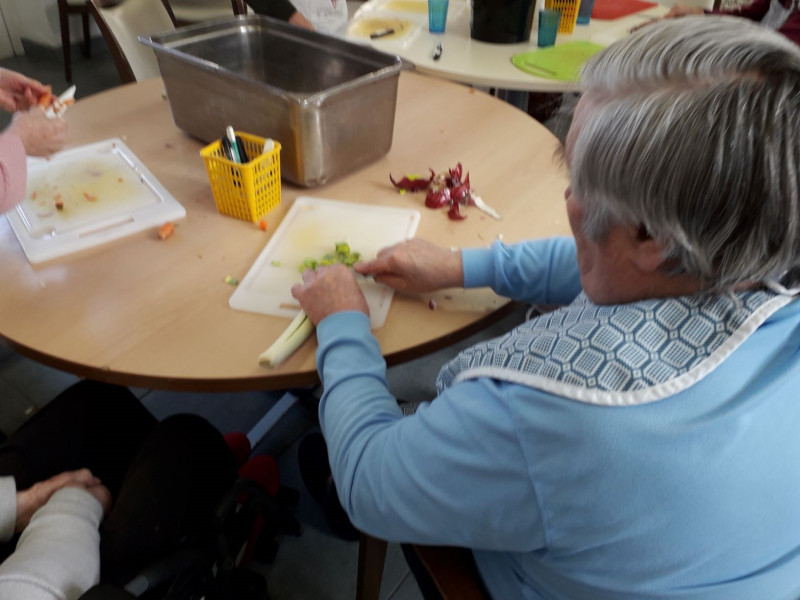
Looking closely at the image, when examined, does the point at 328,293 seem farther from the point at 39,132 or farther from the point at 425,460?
the point at 39,132

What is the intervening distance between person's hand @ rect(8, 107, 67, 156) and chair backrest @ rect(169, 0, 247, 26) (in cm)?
212

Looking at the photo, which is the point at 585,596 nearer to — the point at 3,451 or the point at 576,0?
the point at 3,451

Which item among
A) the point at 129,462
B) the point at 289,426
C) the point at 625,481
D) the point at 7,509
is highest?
the point at 625,481

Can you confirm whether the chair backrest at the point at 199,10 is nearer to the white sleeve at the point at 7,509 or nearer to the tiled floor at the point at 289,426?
the tiled floor at the point at 289,426

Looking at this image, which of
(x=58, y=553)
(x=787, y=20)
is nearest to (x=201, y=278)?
(x=58, y=553)

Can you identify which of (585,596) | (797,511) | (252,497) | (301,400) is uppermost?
(797,511)

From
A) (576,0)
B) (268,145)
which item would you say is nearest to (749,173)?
(268,145)

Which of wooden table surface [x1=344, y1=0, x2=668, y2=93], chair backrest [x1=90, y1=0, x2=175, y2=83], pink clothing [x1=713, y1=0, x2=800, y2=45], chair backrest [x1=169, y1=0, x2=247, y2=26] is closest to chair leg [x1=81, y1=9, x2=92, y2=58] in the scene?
chair backrest [x1=169, y1=0, x2=247, y2=26]

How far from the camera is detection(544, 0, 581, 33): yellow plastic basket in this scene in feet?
5.81

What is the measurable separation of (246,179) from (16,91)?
60 centimetres

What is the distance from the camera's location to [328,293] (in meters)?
0.77

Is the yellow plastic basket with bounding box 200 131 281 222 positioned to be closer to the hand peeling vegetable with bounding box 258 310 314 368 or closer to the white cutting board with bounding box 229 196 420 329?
the white cutting board with bounding box 229 196 420 329

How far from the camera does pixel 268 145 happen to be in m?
0.95

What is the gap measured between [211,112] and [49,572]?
82 cm
